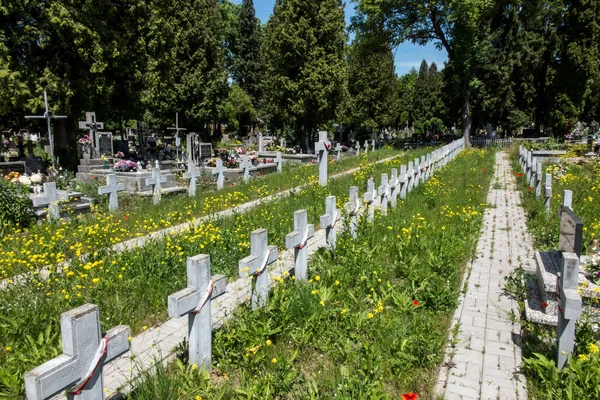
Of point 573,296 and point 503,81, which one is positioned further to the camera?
point 503,81

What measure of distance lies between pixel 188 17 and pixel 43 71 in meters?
13.3

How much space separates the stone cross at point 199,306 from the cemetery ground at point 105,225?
2.61 metres

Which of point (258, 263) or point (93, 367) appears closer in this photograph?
point (93, 367)

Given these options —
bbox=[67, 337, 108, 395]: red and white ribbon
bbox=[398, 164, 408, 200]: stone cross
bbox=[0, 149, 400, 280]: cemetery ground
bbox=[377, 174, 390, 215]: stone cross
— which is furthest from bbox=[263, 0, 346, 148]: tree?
bbox=[67, 337, 108, 395]: red and white ribbon

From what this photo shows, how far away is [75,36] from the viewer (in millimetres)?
18188

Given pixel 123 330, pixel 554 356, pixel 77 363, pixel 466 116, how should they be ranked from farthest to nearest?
pixel 466 116 → pixel 554 356 → pixel 123 330 → pixel 77 363

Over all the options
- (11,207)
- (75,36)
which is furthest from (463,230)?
(75,36)

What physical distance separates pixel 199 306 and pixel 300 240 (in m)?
1.93

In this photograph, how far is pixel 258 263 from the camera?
4.31 m

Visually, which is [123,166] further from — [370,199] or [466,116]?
[466,116]

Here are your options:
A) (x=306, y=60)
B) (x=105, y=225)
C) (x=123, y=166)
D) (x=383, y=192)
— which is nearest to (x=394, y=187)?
(x=383, y=192)

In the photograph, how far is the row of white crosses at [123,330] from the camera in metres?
2.38

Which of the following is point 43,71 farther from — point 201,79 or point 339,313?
point 339,313

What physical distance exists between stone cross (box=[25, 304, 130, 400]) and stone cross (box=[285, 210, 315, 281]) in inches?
102
